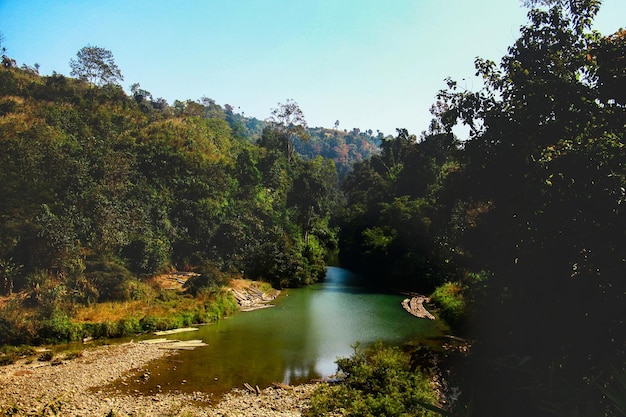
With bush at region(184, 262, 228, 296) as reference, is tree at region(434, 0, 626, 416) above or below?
above

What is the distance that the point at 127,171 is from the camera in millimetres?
37219

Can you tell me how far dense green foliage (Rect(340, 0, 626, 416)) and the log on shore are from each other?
1052 centimetres

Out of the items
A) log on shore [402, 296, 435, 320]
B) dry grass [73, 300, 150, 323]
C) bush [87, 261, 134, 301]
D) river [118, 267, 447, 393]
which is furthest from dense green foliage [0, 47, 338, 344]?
log on shore [402, 296, 435, 320]

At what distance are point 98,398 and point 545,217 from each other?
14.3 meters

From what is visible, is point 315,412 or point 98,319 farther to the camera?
point 98,319

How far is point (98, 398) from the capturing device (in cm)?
1333

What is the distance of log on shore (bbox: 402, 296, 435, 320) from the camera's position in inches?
1065

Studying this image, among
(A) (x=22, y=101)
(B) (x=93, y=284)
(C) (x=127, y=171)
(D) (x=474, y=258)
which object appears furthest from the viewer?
(A) (x=22, y=101)

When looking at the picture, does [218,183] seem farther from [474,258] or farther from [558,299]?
[558,299]

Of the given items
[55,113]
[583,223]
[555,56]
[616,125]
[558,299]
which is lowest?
[558,299]

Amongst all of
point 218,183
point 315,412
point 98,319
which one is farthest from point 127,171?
point 315,412

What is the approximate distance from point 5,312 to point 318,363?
567 inches

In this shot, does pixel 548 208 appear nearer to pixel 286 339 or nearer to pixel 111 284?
pixel 286 339

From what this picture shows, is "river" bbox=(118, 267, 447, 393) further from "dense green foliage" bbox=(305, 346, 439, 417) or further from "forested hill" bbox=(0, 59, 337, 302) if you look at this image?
Result: "forested hill" bbox=(0, 59, 337, 302)
